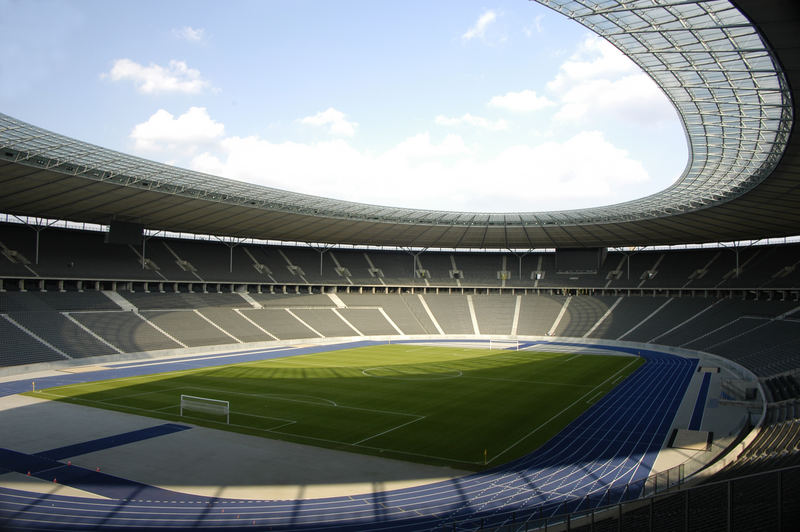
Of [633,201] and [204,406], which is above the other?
[633,201]

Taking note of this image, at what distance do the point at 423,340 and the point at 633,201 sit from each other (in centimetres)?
2678

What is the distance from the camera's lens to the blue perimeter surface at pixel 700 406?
24.8 m

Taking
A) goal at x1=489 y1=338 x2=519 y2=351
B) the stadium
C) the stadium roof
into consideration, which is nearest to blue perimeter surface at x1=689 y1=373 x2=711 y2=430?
the stadium

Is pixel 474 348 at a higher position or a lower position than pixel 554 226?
lower

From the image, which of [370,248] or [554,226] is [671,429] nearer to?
[554,226]

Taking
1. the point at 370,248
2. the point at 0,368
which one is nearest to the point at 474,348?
the point at 370,248

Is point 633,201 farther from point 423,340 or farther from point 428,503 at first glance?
point 428,503

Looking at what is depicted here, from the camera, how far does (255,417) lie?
25.2 meters

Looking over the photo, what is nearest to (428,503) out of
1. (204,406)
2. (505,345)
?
(204,406)

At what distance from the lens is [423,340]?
6284cm

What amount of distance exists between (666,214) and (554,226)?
13265 millimetres

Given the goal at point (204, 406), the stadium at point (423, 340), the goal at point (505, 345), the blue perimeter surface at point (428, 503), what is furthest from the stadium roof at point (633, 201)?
the goal at point (204, 406)

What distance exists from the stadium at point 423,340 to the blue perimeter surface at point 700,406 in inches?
8.5

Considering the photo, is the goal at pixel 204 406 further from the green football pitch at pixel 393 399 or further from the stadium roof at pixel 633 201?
the stadium roof at pixel 633 201
